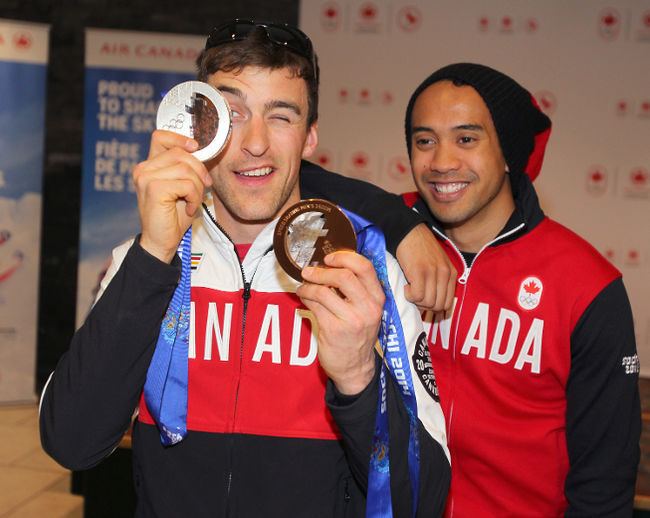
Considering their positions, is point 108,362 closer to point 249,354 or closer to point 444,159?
point 249,354

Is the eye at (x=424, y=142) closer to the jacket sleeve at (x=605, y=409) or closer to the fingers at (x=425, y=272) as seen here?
the fingers at (x=425, y=272)

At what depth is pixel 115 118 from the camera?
5270 mm

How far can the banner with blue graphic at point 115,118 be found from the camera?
5.25 metres

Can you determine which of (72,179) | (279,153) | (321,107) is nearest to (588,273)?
(279,153)

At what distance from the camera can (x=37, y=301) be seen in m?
5.44

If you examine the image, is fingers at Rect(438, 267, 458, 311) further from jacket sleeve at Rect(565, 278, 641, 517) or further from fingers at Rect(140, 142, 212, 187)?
fingers at Rect(140, 142, 212, 187)

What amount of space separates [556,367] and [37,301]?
4.63 metres

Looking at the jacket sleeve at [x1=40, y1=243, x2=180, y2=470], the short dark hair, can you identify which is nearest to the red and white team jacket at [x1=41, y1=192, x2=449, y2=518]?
the jacket sleeve at [x1=40, y1=243, x2=180, y2=470]

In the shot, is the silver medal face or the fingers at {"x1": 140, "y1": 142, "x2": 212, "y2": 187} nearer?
the fingers at {"x1": 140, "y1": 142, "x2": 212, "y2": 187}

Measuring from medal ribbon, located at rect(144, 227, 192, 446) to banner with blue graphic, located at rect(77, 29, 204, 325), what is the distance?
403 centimetres

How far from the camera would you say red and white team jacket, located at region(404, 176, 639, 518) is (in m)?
1.75

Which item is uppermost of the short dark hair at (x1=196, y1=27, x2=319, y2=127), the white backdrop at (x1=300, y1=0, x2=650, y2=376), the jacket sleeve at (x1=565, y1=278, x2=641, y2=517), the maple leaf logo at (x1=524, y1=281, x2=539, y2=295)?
the white backdrop at (x1=300, y1=0, x2=650, y2=376)

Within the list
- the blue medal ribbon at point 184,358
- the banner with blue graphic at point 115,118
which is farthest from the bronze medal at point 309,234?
the banner with blue graphic at point 115,118

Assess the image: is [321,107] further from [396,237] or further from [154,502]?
[154,502]
